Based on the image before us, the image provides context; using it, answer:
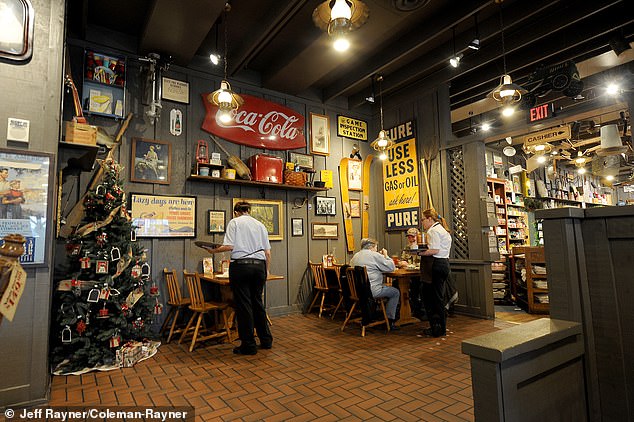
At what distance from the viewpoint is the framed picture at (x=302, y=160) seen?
6.48 m

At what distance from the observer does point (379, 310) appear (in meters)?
5.37

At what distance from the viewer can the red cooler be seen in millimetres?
5781

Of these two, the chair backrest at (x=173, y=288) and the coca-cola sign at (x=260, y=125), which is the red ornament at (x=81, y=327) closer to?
the chair backrest at (x=173, y=288)

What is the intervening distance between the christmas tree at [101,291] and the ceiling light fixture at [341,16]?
2.82 m

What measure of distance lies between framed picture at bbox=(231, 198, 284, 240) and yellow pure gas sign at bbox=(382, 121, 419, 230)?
2.33 meters

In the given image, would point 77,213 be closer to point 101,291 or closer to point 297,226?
point 101,291

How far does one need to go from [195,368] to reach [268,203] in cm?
308

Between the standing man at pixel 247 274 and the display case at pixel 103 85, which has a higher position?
the display case at pixel 103 85

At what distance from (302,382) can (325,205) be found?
4.03 metres

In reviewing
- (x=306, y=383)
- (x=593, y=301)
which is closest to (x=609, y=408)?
(x=593, y=301)

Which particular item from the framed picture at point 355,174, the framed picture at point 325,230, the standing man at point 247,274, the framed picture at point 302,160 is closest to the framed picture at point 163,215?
the standing man at point 247,274

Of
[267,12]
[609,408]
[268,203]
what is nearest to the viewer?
[609,408]

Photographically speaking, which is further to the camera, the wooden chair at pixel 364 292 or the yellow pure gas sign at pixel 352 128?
the yellow pure gas sign at pixel 352 128

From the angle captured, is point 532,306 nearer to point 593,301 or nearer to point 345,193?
point 345,193
